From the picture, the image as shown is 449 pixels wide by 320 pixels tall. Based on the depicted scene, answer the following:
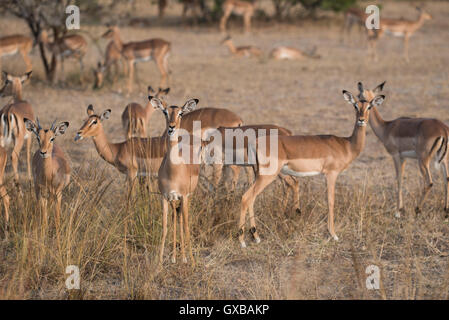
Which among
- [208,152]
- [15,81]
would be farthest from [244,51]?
[208,152]

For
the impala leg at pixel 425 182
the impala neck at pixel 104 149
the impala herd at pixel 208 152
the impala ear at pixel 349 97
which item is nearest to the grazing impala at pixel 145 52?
the impala herd at pixel 208 152

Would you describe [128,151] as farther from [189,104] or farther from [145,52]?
[145,52]

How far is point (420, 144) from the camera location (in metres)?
5.76

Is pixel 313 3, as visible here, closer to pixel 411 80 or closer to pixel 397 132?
pixel 411 80

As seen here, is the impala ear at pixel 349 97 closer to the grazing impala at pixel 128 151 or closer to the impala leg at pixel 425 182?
the impala leg at pixel 425 182

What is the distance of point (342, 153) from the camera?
5246 mm

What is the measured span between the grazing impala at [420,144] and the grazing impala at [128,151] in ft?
7.02

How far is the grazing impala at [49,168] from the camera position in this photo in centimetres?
489

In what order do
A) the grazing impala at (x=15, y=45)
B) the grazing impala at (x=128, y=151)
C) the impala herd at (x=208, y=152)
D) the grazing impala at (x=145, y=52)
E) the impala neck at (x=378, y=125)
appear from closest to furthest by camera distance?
the impala herd at (x=208, y=152), the grazing impala at (x=128, y=151), the impala neck at (x=378, y=125), the grazing impala at (x=15, y=45), the grazing impala at (x=145, y=52)

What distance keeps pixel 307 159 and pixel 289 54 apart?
1013 cm

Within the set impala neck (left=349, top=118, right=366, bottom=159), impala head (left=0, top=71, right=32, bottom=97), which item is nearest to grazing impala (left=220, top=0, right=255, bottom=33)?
impala head (left=0, top=71, right=32, bottom=97)

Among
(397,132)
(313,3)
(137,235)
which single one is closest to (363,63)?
(313,3)
